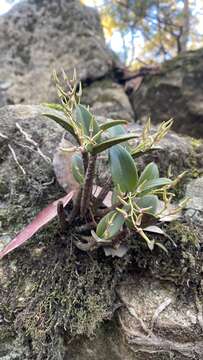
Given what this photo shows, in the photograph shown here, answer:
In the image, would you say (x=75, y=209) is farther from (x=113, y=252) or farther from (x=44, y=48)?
(x=44, y=48)

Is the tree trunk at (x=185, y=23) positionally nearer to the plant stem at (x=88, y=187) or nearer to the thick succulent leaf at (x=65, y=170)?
the thick succulent leaf at (x=65, y=170)

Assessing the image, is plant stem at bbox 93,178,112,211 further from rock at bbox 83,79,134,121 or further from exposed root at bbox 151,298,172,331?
rock at bbox 83,79,134,121

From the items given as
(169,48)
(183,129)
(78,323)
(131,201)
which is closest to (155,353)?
(78,323)

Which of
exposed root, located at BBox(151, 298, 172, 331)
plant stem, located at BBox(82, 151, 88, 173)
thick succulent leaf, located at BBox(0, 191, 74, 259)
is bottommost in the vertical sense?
exposed root, located at BBox(151, 298, 172, 331)

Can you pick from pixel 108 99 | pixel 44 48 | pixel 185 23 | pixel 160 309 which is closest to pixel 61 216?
pixel 160 309

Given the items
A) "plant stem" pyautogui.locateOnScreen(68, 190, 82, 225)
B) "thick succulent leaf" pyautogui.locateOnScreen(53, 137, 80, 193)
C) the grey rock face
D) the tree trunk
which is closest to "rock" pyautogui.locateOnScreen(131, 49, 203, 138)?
the grey rock face

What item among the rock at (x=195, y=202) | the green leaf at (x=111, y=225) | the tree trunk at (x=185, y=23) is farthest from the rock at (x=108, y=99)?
the green leaf at (x=111, y=225)

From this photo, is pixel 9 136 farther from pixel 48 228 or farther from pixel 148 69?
pixel 148 69
